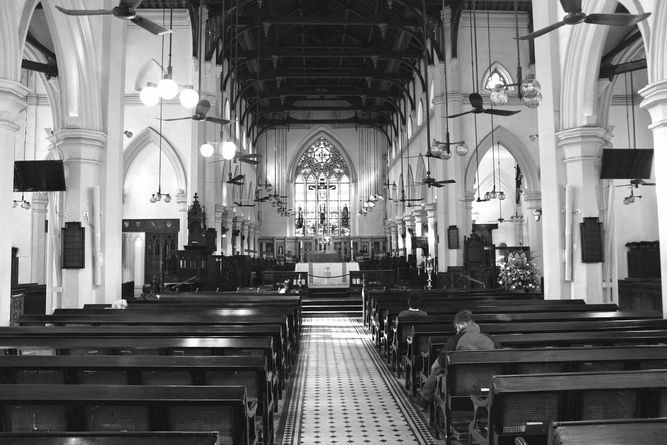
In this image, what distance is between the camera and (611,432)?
218 cm

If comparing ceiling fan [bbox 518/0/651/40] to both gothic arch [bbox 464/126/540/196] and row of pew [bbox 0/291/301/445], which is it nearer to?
row of pew [bbox 0/291/301/445]

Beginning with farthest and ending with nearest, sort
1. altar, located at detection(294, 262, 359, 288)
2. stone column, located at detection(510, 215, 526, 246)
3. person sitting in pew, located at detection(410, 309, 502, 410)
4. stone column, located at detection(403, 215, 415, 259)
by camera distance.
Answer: stone column, located at detection(403, 215, 415, 259), stone column, located at detection(510, 215, 526, 246), altar, located at detection(294, 262, 359, 288), person sitting in pew, located at detection(410, 309, 502, 410)

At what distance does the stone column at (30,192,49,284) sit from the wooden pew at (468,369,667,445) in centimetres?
1821

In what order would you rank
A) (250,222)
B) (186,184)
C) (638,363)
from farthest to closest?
1. (250,222)
2. (186,184)
3. (638,363)

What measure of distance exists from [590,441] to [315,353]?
8.26 metres

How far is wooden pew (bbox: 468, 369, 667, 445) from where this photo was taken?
3.24 meters

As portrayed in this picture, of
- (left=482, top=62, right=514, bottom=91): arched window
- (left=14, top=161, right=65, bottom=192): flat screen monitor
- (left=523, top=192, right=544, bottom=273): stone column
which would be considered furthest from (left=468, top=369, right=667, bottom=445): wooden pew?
(left=523, top=192, right=544, bottom=273): stone column

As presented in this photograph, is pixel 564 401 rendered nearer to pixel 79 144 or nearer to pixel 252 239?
pixel 79 144

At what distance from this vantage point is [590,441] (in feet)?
7.00

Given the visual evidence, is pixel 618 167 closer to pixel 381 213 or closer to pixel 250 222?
pixel 250 222

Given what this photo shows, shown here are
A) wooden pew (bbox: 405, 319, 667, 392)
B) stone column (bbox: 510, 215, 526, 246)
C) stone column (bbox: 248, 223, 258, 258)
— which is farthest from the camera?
stone column (bbox: 248, 223, 258, 258)

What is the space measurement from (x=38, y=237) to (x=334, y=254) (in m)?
12.9

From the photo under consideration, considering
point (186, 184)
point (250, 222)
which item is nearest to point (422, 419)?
point (186, 184)

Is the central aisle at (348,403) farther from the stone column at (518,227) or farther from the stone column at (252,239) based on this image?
the stone column at (252,239)
